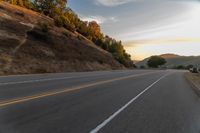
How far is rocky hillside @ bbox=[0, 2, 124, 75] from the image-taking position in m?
49.4

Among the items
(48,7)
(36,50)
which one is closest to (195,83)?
(36,50)

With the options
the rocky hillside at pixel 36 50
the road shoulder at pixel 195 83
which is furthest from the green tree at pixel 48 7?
the road shoulder at pixel 195 83

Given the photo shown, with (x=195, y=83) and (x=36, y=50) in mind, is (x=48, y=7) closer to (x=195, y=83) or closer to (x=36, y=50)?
(x=36, y=50)

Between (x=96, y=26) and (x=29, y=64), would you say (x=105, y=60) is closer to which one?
(x=29, y=64)

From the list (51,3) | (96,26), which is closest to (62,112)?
(51,3)

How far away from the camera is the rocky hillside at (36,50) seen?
162ft

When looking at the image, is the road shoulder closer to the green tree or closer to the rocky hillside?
the rocky hillside

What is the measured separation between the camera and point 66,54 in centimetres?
6862

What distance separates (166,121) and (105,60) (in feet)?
261

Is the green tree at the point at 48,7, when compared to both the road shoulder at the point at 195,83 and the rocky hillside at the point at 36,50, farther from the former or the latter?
the road shoulder at the point at 195,83

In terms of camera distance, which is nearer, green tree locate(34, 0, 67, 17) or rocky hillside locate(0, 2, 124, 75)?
rocky hillside locate(0, 2, 124, 75)

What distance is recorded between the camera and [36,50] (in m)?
59.4

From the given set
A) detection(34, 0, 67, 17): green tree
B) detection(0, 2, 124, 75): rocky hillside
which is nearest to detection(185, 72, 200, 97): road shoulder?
detection(0, 2, 124, 75): rocky hillside

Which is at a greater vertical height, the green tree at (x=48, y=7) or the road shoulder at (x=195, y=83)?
the green tree at (x=48, y=7)
